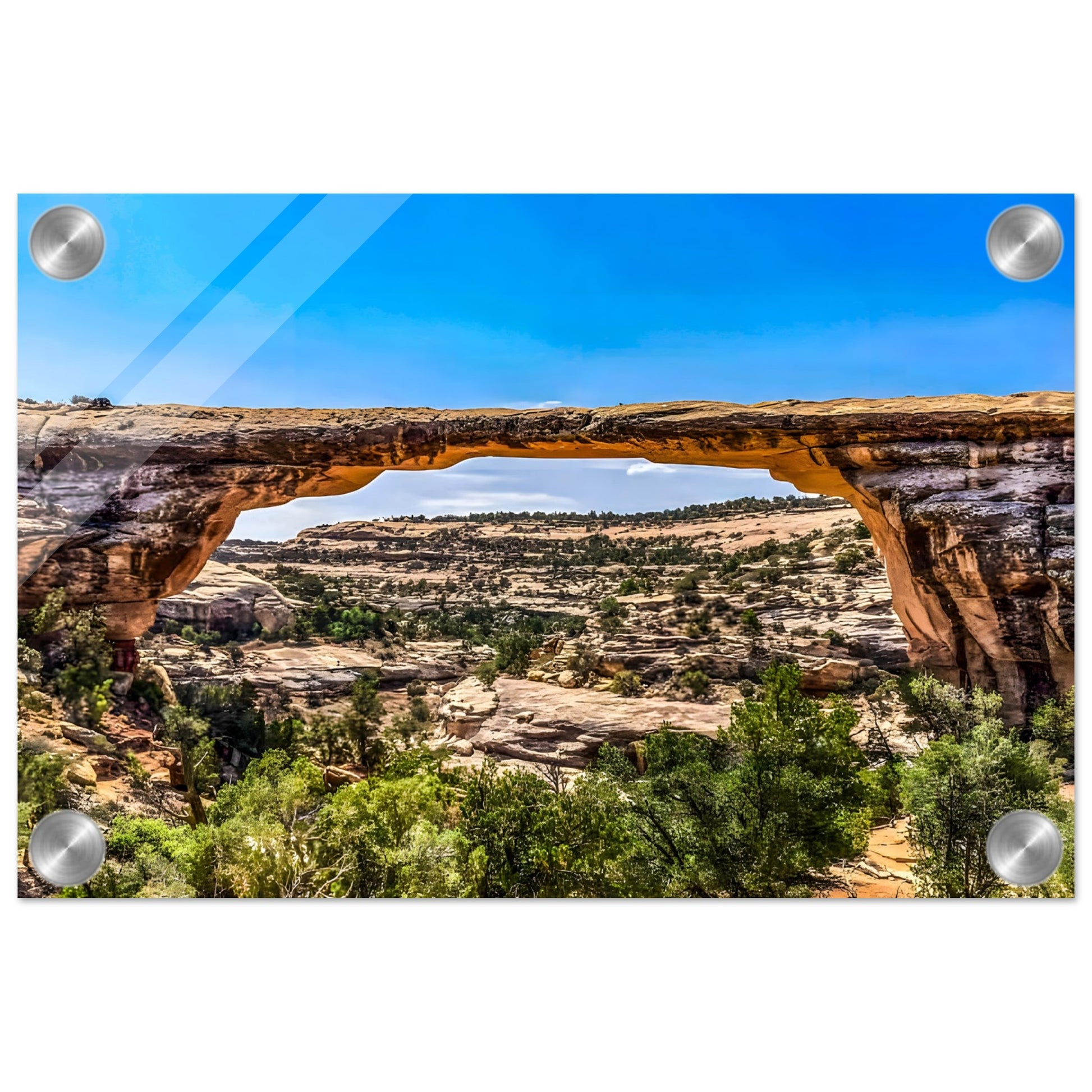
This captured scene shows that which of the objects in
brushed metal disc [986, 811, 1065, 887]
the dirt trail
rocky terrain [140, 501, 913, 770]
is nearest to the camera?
brushed metal disc [986, 811, 1065, 887]

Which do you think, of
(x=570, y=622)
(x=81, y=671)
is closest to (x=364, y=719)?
(x=81, y=671)

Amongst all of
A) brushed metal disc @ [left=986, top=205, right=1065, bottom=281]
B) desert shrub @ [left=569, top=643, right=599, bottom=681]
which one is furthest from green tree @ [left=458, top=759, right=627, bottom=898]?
brushed metal disc @ [left=986, top=205, right=1065, bottom=281]

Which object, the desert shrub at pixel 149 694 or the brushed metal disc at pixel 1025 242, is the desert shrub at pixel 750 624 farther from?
the desert shrub at pixel 149 694

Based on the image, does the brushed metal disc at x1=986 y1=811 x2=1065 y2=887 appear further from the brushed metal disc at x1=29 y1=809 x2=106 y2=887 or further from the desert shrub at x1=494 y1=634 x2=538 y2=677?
the brushed metal disc at x1=29 y1=809 x2=106 y2=887

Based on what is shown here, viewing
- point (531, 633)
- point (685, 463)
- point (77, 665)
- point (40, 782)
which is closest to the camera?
point (40, 782)

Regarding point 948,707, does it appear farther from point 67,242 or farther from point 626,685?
point 67,242
